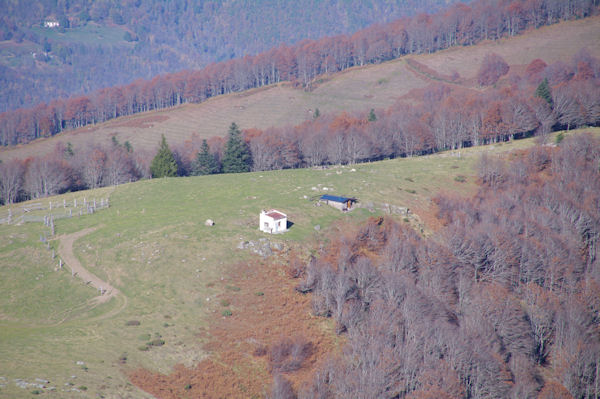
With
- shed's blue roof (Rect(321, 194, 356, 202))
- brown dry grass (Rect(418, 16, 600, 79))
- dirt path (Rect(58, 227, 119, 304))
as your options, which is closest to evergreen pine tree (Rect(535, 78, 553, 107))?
brown dry grass (Rect(418, 16, 600, 79))

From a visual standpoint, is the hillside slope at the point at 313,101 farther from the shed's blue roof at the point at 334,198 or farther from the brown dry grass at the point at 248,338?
the brown dry grass at the point at 248,338

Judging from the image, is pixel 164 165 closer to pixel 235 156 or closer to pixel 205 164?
pixel 205 164

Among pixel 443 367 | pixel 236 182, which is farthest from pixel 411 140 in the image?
pixel 443 367

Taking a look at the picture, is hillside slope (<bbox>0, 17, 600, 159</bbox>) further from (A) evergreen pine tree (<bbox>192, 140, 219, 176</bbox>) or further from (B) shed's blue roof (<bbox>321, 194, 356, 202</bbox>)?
(B) shed's blue roof (<bbox>321, 194, 356, 202</bbox>)

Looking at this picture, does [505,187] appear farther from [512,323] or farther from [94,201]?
[94,201]

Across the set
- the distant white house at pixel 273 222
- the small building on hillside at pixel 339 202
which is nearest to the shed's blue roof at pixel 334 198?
the small building on hillside at pixel 339 202
